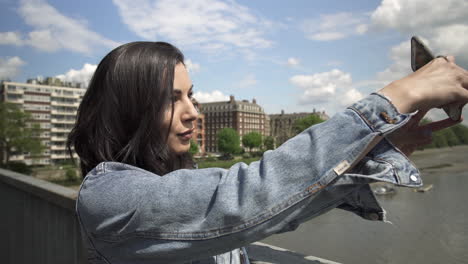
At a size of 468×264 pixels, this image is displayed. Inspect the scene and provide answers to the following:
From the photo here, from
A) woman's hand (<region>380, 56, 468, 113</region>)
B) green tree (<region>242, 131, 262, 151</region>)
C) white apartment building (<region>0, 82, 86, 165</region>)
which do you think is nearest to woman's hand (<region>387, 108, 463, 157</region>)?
woman's hand (<region>380, 56, 468, 113</region>)

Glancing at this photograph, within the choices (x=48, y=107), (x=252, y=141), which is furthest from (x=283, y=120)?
(x=48, y=107)

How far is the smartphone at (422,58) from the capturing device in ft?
2.39

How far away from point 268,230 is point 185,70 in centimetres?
58

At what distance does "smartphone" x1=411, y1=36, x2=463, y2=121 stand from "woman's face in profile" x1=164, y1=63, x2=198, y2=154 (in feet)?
1.88

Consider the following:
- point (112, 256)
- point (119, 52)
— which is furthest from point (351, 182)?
point (119, 52)

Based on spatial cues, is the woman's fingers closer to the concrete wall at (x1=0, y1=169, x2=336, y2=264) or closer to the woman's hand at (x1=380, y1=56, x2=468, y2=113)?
the woman's hand at (x1=380, y1=56, x2=468, y2=113)

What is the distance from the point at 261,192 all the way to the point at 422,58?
0.48 meters

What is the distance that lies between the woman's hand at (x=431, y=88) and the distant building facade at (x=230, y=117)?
245ft

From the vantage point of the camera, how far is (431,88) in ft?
2.00

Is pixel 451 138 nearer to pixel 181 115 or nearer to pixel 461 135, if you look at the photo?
pixel 461 135

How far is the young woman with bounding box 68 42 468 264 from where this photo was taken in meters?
0.58

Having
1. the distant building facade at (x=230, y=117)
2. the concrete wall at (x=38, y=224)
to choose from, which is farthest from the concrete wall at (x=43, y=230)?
the distant building facade at (x=230, y=117)

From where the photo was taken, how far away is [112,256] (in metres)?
0.82

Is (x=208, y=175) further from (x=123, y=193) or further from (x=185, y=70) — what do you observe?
(x=185, y=70)
